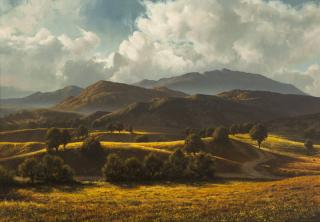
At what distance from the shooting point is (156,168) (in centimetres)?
10400

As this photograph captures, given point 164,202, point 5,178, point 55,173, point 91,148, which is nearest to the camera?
point 164,202

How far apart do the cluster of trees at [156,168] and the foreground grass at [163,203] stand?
1021 centimetres

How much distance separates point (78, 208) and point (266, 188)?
47.7 metres

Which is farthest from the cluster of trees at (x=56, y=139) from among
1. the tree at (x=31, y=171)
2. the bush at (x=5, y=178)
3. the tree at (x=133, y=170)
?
the bush at (x=5, y=178)

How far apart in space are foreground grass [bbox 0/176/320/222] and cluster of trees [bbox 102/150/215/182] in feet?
33.5

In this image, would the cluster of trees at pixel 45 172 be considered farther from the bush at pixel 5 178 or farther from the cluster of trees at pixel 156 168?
the cluster of trees at pixel 156 168

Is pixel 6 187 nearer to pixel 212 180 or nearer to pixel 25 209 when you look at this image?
pixel 25 209

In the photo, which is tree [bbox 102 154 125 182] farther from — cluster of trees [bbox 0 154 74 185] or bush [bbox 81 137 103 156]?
bush [bbox 81 137 103 156]

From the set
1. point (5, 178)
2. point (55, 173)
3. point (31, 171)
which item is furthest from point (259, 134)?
point (5, 178)

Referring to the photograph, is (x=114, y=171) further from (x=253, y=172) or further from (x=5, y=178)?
(x=253, y=172)

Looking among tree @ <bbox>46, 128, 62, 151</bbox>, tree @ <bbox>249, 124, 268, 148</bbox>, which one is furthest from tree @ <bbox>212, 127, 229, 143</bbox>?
tree @ <bbox>46, 128, 62, 151</bbox>

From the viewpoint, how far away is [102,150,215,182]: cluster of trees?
9819 centimetres

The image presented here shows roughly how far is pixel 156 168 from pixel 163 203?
40.0m

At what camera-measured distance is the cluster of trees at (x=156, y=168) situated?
322 ft
